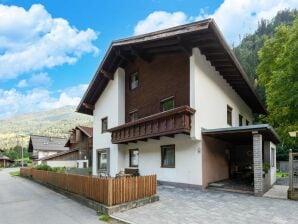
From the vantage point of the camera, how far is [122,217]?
342 inches

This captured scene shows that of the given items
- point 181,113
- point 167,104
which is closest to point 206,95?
point 167,104

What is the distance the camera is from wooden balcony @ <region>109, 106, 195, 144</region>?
42.8 ft

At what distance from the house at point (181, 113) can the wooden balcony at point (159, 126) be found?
0.05m

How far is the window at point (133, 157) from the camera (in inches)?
718

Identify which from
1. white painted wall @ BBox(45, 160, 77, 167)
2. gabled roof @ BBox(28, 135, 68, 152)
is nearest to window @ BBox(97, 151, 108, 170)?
white painted wall @ BBox(45, 160, 77, 167)

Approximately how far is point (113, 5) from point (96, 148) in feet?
33.9

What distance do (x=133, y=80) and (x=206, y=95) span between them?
6116mm

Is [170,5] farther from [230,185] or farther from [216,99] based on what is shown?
[230,185]

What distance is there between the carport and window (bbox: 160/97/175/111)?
2.42 m

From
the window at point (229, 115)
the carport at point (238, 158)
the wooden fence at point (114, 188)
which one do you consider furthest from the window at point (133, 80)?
the wooden fence at point (114, 188)

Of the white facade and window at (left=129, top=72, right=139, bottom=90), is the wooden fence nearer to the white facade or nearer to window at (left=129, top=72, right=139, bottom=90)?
the white facade

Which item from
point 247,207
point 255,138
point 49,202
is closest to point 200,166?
point 255,138

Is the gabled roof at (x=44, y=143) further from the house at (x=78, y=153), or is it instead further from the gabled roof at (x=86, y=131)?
the gabled roof at (x=86, y=131)

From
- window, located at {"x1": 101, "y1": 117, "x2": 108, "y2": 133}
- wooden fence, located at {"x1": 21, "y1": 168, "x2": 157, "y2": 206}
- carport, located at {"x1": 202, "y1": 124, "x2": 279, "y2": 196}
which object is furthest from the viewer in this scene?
window, located at {"x1": 101, "y1": 117, "x2": 108, "y2": 133}
